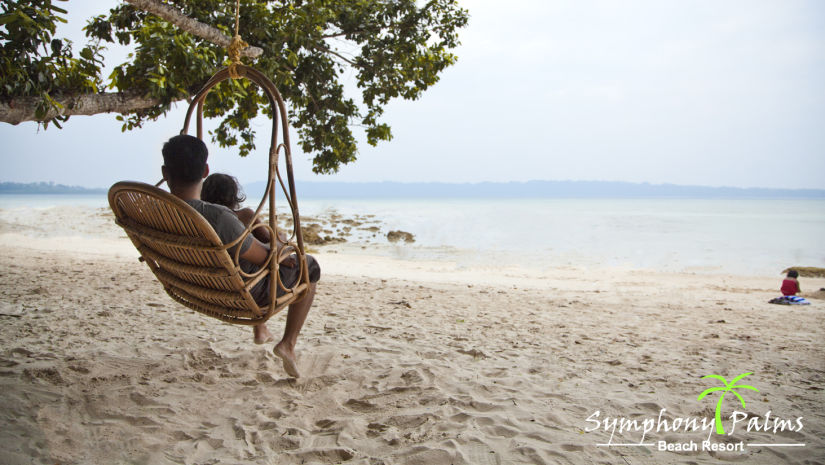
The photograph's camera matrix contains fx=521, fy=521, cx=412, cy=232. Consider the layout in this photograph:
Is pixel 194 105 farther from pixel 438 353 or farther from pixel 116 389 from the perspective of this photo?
pixel 438 353

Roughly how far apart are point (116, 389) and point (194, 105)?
1707 mm

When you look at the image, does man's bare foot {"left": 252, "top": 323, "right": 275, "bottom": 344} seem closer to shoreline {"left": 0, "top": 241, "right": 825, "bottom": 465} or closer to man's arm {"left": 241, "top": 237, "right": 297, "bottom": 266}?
shoreline {"left": 0, "top": 241, "right": 825, "bottom": 465}

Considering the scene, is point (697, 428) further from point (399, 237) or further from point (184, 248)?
point (399, 237)

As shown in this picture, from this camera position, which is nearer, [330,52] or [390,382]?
[390,382]

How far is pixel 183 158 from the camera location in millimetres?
2463

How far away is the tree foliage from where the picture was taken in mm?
3547

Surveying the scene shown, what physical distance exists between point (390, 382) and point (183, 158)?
67.3 inches

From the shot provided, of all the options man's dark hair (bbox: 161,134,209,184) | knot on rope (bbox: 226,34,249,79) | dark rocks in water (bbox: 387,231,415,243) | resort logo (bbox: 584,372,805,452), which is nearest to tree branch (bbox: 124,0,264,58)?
knot on rope (bbox: 226,34,249,79)

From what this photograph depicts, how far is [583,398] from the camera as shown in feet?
9.74

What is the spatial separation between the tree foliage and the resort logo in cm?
397

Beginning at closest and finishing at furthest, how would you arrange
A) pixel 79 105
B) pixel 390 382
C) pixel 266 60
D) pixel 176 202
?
pixel 176 202
pixel 390 382
pixel 79 105
pixel 266 60

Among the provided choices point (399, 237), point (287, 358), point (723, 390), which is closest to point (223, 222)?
point (287, 358)

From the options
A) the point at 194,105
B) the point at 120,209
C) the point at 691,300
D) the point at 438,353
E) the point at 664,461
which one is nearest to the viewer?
the point at 664,461

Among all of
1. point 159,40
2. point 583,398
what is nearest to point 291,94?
point 159,40
